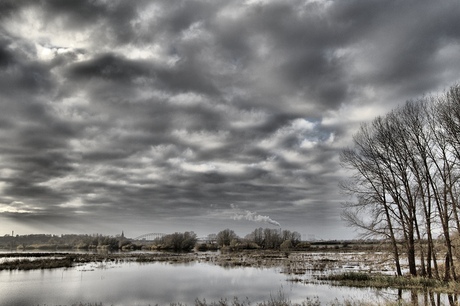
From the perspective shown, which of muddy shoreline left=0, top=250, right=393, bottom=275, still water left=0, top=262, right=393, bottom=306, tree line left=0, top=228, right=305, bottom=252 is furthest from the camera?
tree line left=0, top=228, right=305, bottom=252

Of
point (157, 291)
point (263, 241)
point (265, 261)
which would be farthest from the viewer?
point (263, 241)

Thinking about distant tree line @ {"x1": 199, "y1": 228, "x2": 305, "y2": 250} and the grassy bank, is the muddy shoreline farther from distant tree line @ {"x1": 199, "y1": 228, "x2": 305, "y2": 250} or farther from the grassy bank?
distant tree line @ {"x1": 199, "y1": 228, "x2": 305, "y2": 250}

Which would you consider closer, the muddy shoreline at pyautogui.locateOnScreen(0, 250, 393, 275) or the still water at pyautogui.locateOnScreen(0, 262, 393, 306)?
the still water at pyautogui.locateOnScreen(0, 262, 393, 306)

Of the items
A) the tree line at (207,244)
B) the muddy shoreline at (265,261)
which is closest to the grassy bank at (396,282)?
the muddy shoreline at (265,261)

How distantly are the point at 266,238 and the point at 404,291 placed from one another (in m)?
109

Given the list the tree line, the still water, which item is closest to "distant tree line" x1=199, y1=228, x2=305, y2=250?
the tree line

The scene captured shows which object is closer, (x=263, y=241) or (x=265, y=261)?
(x=265, y=261)

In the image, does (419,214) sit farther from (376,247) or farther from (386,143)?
(386,143)

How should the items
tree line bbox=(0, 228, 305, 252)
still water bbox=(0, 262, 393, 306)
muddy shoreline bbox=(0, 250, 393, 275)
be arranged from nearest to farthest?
1. still water bbox=(0, 262, 393, 306)
2. muddy shoreline bbox=(0, 250, 393, 275)
3. tree line bbox=(0, 228, 305, 252)

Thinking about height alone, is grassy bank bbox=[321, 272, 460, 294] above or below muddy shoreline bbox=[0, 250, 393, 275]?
above

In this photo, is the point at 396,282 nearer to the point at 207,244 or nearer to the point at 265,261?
the point at 265,261

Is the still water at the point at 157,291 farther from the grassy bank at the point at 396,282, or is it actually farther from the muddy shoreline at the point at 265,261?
the muddy shoreline at the point at 265,261

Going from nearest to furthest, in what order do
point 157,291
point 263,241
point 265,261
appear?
point 157,291, point 265,261, point 263,241

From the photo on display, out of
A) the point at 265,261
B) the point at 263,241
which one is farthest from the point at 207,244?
the point at 265,261
